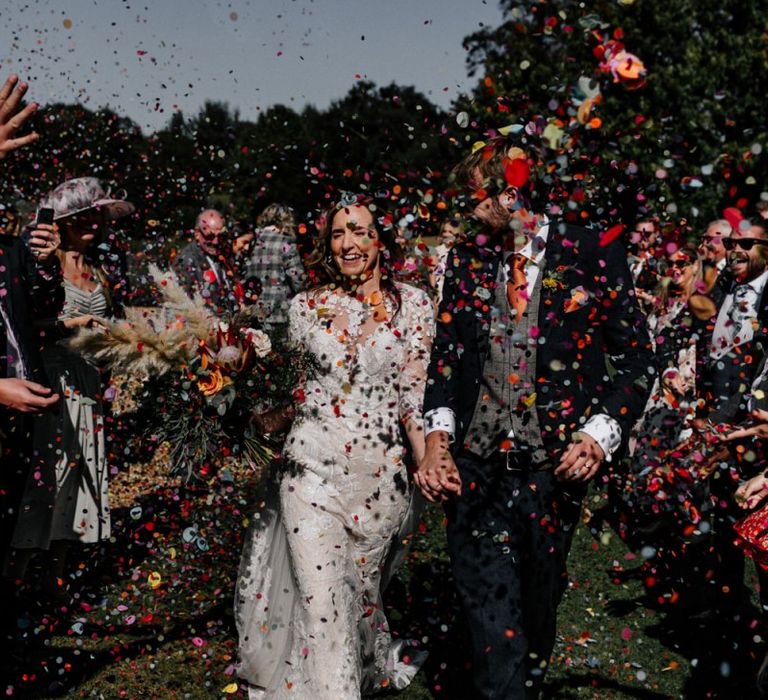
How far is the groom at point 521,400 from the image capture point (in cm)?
345

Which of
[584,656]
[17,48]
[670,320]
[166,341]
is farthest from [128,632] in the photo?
[670,320]

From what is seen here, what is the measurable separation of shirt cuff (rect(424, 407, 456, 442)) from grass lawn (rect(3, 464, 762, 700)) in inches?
27.4

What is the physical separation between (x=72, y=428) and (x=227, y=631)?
1.73 metres

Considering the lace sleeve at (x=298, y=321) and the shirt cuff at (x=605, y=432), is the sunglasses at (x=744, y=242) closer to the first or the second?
the shirt cuff at (x=605, y=432)

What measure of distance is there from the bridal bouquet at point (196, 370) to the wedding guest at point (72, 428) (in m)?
1.58

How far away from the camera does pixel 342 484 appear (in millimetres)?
4406

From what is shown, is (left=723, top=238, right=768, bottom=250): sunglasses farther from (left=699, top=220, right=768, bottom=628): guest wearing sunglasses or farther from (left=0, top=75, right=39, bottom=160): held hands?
(left=0, top=75, right=39, bottom=160): held hands

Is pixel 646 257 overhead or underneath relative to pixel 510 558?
overhead

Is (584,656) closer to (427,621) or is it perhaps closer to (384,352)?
(427,621)

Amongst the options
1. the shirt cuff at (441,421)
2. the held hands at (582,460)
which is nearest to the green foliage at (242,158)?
the shirt cuff at (441,421)

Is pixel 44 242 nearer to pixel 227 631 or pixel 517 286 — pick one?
pixel 227 631

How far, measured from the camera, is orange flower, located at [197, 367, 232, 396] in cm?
425

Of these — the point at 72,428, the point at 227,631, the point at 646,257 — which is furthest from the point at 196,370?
the point at 646,257

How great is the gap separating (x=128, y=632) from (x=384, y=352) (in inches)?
96.4
